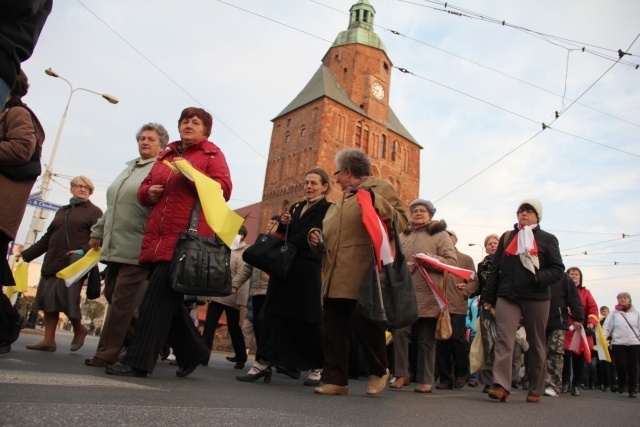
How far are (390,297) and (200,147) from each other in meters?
1.94

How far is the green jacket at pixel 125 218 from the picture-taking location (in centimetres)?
470

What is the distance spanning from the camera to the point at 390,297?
4.36 meters

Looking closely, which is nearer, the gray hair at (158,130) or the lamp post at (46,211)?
the gray hair at (158,130)

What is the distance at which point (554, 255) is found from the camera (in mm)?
5590

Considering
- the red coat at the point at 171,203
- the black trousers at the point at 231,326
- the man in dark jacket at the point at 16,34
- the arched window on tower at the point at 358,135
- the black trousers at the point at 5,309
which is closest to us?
the man in dark jacket at the point at 16,34

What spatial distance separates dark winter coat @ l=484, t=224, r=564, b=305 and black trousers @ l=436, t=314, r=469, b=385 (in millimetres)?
1728

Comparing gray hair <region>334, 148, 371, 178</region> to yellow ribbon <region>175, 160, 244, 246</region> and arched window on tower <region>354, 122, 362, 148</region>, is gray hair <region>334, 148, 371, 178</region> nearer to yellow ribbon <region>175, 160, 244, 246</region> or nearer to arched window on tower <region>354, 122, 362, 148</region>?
yellow ribbon <region>175, 160, 244, 246</region>

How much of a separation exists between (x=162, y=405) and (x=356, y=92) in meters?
46.9

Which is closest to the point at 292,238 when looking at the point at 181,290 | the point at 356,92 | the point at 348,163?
the point at 348,163

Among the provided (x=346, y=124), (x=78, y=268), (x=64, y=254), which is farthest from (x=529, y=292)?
(x=346, y=124)

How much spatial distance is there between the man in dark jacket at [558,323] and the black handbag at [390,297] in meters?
3.96

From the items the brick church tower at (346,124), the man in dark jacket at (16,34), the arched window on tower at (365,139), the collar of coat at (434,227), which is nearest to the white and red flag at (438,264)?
the collar of coat at (434,227)

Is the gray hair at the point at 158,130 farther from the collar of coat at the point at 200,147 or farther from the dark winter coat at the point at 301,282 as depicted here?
A: the dark winter coat at the point at 301,282

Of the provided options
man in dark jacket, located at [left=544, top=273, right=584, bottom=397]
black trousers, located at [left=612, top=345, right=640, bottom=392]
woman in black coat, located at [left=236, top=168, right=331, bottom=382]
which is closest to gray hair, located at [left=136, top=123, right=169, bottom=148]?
woman in black coat, located at [left=236, top=168, right=331, bottom=382]
